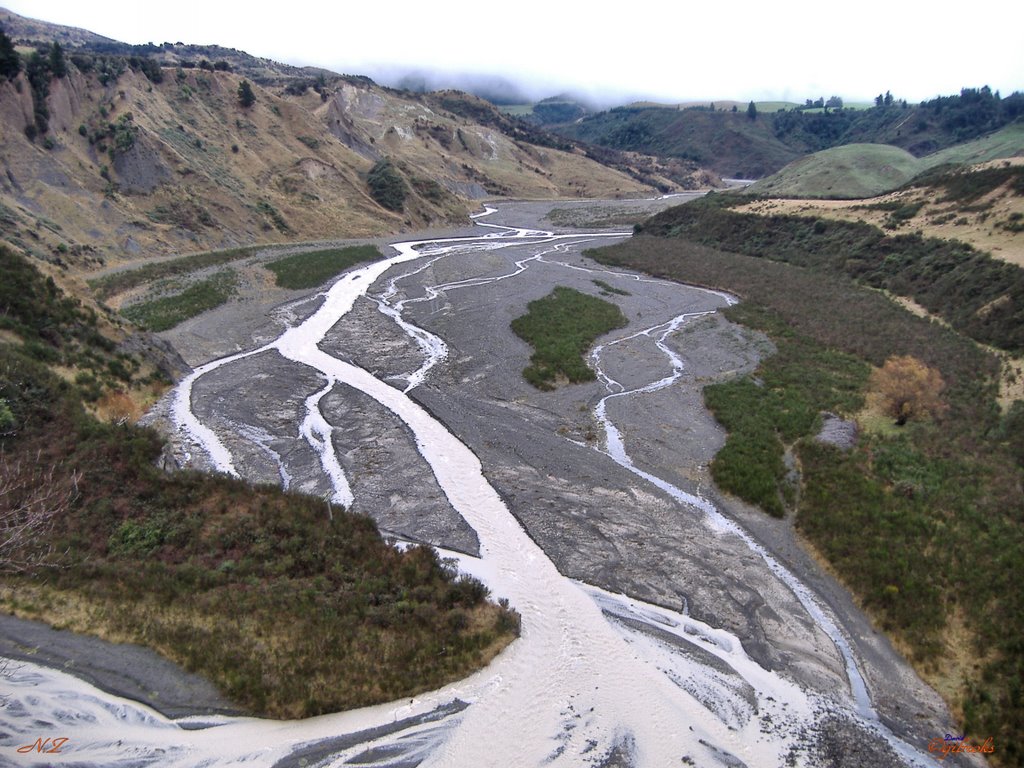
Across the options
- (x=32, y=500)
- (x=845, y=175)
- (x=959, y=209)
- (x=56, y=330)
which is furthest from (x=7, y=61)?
(x=845, y=175)

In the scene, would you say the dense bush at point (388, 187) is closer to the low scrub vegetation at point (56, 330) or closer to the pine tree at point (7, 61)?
the pine tree at point (7, 61)

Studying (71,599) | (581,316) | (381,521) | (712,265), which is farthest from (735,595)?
(712,265)

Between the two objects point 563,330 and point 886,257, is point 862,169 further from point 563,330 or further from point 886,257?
point 563,330

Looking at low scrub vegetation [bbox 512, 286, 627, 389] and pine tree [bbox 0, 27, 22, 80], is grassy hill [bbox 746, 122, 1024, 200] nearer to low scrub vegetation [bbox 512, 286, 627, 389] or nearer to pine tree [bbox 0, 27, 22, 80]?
low scrub vegetation [bbox 512, 286, 627, 389]

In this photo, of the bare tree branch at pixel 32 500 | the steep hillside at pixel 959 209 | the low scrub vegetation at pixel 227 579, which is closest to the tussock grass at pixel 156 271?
the low scrub vegetation at pixel 227 579

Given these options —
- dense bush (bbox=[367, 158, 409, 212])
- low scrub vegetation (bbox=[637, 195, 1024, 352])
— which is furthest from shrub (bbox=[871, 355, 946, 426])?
dense bush (bbox=[367, 158, 409, 212])

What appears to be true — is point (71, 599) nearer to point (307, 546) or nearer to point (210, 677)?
point (210, 677)
